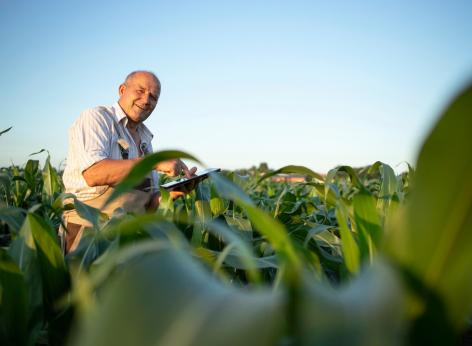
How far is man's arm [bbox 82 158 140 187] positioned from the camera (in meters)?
1.92

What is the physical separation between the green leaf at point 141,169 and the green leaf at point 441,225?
0.81ft

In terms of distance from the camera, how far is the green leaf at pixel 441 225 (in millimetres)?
336

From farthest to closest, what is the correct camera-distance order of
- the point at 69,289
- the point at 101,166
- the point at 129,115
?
the point at 129,115
the point at 101,166
the point at 69,289

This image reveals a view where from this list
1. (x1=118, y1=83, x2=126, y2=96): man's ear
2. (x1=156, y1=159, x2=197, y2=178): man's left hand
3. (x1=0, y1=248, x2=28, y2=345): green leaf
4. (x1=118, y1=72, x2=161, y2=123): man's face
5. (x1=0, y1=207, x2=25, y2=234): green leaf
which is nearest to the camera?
(x1=0, y1=248, x2=28, y2=345): green leaf

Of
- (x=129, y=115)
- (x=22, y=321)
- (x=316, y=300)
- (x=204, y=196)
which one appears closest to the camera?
(x=316, y=300)

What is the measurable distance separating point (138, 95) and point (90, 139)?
19.2 inches

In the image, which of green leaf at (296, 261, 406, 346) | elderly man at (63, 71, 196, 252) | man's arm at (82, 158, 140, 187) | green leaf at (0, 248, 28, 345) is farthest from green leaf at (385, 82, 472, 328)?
man's arm at (82, 158, 140, 187)

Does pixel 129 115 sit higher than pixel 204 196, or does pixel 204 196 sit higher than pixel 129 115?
pixel 129 115

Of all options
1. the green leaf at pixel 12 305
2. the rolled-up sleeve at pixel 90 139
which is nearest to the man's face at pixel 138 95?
the rolled-up sleeve at pixel 90 139

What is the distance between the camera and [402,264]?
35 cm

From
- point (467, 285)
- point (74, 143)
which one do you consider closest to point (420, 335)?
point (467, 285)

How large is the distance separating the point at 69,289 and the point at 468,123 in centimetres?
71

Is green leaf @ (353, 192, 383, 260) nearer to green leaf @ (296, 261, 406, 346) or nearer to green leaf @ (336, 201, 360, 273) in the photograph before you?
green leaf @ (336, 201, 360, 273)

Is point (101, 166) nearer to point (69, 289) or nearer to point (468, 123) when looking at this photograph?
point (69, 289)
